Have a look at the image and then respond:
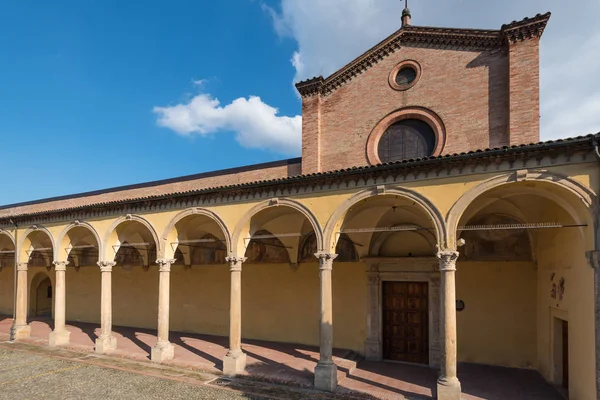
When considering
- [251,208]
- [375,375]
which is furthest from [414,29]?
[375,375]

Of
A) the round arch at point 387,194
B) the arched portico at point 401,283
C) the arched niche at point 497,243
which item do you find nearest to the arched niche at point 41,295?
the arched portico at point 401,283

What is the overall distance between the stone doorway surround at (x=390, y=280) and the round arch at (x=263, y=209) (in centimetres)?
309

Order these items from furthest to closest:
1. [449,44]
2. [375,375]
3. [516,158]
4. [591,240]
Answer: [449,44] < [375,375] < [516,158] < [591,240]

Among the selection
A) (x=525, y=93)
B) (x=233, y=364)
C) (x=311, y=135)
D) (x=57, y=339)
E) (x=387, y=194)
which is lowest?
(x=57, y=339)

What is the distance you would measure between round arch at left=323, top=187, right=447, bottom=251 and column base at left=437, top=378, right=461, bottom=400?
8.82ft

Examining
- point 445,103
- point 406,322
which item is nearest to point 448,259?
point 406,322

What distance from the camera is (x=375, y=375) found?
33.3 feet

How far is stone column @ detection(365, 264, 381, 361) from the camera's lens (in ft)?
38.5

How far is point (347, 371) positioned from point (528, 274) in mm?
5396

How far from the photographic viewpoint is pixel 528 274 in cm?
1042

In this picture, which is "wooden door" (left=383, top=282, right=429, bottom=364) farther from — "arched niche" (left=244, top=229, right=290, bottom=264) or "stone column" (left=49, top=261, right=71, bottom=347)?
"stone column" (left=49, top=261, right=71, bottom=347)

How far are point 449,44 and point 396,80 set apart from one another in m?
1.85

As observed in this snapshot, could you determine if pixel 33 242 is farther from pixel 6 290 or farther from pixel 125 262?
pixel 6 290

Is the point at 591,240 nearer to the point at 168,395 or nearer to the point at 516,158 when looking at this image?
the point at 516,158
